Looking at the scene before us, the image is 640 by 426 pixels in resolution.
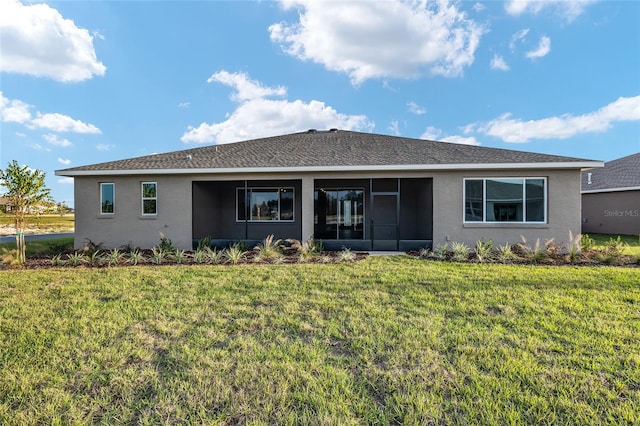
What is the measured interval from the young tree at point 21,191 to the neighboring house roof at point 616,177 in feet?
86.5

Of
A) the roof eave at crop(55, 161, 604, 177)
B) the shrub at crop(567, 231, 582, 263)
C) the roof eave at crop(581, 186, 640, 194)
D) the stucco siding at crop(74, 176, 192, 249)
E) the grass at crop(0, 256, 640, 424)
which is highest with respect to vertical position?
the roof eave at crop(55, 161, 604, 177)

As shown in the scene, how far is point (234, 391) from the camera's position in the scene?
2.77 meters

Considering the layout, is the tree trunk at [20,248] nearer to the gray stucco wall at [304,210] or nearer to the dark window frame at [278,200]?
the gray stucco wall at [304,210]

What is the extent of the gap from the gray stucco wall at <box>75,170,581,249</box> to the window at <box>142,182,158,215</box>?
0.67ft

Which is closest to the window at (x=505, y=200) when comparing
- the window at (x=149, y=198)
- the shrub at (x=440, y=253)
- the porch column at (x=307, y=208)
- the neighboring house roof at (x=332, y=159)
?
the neighboring house roof at (x=332, y=159)

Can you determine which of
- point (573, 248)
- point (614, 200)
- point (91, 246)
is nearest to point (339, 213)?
point (573, 248)

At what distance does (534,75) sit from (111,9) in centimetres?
2068

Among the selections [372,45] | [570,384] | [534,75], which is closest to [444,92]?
[534,75]

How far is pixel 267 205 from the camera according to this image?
1435cm

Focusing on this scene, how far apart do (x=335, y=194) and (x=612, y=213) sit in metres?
16.4

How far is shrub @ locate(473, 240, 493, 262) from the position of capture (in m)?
8.86

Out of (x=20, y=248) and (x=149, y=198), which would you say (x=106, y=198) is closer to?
(x=149, y=198)

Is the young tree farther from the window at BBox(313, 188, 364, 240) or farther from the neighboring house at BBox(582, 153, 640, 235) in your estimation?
the neighboring house at BBox(582, 153, 640, 235)

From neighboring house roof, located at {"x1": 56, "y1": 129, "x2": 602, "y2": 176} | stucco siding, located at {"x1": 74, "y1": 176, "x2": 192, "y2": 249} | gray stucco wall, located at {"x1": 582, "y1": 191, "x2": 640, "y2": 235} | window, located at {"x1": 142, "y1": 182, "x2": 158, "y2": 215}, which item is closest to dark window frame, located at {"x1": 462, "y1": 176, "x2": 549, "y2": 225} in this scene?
neighboring house roof, located at {"x1": 56, "y1": 129, "x2": 602, "y2": 176}
